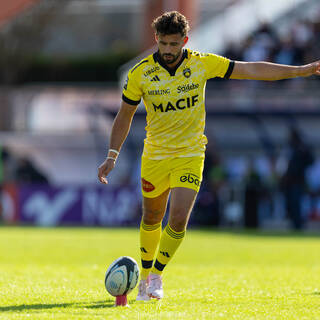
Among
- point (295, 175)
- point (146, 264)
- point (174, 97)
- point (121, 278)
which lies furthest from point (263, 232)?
point (121, 278)

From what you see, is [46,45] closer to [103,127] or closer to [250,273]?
[103,127]

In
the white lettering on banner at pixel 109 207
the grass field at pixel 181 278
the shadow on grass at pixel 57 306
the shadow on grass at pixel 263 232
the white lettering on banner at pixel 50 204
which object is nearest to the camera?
the grass field at pixel 181 278

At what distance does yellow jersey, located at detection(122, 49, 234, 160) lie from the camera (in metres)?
8.11

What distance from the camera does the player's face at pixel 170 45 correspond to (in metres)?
7.84

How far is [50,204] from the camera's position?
24062 millimetres

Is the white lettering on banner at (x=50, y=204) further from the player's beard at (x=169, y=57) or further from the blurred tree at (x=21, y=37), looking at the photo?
the player's beard at (x=169, y=57)

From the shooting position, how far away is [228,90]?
25000mm

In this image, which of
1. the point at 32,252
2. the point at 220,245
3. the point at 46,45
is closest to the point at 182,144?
the point at 32,252

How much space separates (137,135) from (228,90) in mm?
3039

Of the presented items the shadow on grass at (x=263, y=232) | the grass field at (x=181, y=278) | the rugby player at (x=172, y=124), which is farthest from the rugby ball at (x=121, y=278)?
the shadow on grass at (x=263, y=232)

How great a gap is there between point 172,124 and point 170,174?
50cm

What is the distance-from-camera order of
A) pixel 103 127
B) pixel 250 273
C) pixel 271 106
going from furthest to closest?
pixel 103 127 < pixel 271 106 < pixel 250 273

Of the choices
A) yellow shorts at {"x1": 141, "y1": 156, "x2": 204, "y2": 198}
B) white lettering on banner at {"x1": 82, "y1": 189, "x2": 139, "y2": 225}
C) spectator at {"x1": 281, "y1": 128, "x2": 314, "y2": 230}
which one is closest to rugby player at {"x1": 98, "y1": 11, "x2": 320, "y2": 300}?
yellow shorts at {"x1": 141, "y1": 156, "x2": 204, "y2": 198}

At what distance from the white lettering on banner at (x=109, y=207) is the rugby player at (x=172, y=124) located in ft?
49.5
